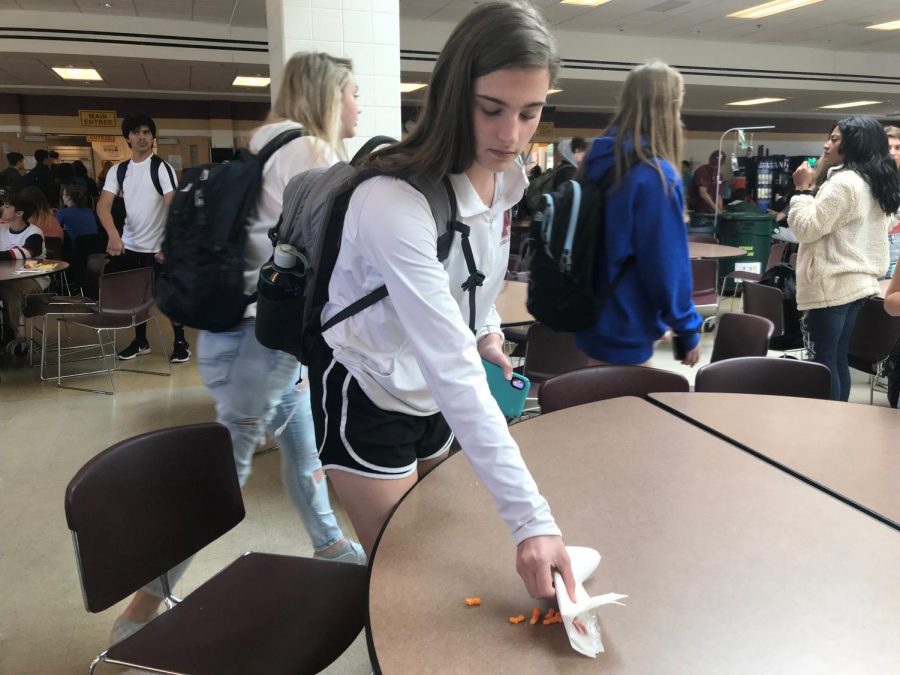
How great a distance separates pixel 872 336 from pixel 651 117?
85.3 inches

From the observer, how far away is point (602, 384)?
2.18 metres

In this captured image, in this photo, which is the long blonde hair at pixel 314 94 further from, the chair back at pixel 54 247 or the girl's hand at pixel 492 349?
the chair back at pixel 54 247

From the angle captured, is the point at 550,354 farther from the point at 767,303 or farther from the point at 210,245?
the point at 210,245

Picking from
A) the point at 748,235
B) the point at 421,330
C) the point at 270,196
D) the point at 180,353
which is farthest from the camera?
the point at 748,235

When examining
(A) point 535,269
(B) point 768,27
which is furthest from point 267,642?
(B) point 768,27

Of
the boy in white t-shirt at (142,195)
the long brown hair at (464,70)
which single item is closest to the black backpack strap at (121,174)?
the boy in white t-shirt at (142,195)

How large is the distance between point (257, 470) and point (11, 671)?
1.47 m

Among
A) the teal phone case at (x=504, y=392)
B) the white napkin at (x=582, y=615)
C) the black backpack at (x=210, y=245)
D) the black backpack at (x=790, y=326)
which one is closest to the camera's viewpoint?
the white napkin at (x=582, y=615)

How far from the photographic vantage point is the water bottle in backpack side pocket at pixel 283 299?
1.52 meters

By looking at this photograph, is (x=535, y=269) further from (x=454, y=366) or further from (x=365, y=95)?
(x=365, y=95)

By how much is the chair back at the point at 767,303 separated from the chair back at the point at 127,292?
154 inches

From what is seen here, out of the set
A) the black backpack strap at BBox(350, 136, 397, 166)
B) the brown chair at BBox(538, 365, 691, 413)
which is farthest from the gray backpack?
the brown chair at BBox(538, 365, 691, 413)

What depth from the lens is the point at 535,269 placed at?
2.46 m

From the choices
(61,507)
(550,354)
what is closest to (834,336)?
(550,354)
